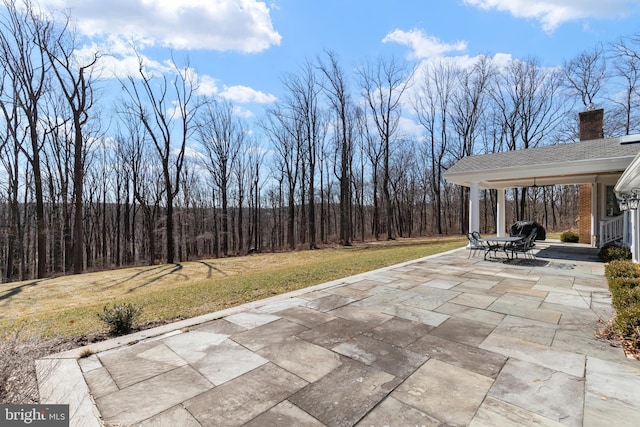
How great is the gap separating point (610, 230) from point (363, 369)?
1305 cm

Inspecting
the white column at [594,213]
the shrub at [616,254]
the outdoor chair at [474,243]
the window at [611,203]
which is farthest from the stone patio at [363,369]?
the white column at [594,213]

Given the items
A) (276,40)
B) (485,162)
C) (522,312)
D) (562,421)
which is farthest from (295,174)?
(562,421)

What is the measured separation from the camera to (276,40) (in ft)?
37.2

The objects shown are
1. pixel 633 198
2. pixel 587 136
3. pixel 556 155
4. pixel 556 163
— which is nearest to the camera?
pixel 633 198

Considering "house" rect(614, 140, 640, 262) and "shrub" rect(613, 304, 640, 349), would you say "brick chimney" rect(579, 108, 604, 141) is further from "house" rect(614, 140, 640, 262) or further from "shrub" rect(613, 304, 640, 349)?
"shrub" rect(613, 304, 640, 349)

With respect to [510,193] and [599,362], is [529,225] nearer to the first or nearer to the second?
[599,362]

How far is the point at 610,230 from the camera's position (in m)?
10.3

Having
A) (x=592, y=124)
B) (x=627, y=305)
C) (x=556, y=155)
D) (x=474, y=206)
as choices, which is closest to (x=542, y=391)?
(x=627, y=305)

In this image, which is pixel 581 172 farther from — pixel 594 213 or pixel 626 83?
pixel 626 83

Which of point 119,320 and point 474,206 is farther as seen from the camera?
point 474,206

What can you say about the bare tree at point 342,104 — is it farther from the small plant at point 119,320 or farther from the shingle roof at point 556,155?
the small plant at point 119,320

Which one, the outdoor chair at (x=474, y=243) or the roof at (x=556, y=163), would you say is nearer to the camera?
the roof at (x=556, y=163)

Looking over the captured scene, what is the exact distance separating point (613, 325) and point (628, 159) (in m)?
7.28

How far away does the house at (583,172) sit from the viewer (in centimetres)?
850
